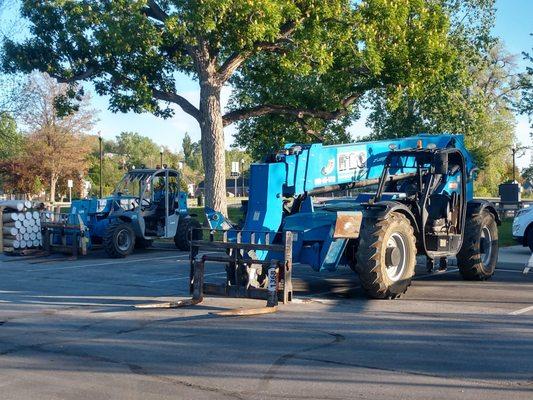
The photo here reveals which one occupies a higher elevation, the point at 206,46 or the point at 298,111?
the point at 206,46

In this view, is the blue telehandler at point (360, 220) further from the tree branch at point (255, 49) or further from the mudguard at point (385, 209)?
the tree branch at point (255, 49)

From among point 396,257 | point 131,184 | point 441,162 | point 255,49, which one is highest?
point 255,49

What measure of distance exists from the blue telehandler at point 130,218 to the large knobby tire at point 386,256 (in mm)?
10339

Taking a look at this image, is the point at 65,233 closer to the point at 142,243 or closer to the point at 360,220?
the point at 142,243

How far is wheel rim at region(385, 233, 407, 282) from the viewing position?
40.2 feet

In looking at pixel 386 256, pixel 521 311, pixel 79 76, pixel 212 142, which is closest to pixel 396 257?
pixel 386 256

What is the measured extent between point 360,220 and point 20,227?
1310 cm

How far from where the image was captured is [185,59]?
25672 mm

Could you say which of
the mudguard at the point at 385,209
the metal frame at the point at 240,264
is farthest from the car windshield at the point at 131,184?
the mudguard at the point at 385,209

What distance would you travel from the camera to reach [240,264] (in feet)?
39.3

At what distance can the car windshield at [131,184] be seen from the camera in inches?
898

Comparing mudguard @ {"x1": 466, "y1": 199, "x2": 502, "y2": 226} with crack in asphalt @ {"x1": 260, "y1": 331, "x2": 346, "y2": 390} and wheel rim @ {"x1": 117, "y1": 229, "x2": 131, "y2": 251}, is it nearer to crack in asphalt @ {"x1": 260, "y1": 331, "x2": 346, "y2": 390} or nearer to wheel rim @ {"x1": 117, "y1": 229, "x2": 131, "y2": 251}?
crack in asphalt @ {"x1": 260, "y1": 331, "x2": 346, "y2": 390}

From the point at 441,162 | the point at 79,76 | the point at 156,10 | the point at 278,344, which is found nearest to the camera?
the point at 278,344

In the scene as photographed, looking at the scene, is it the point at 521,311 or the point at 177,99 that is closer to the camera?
the point at 521,311
